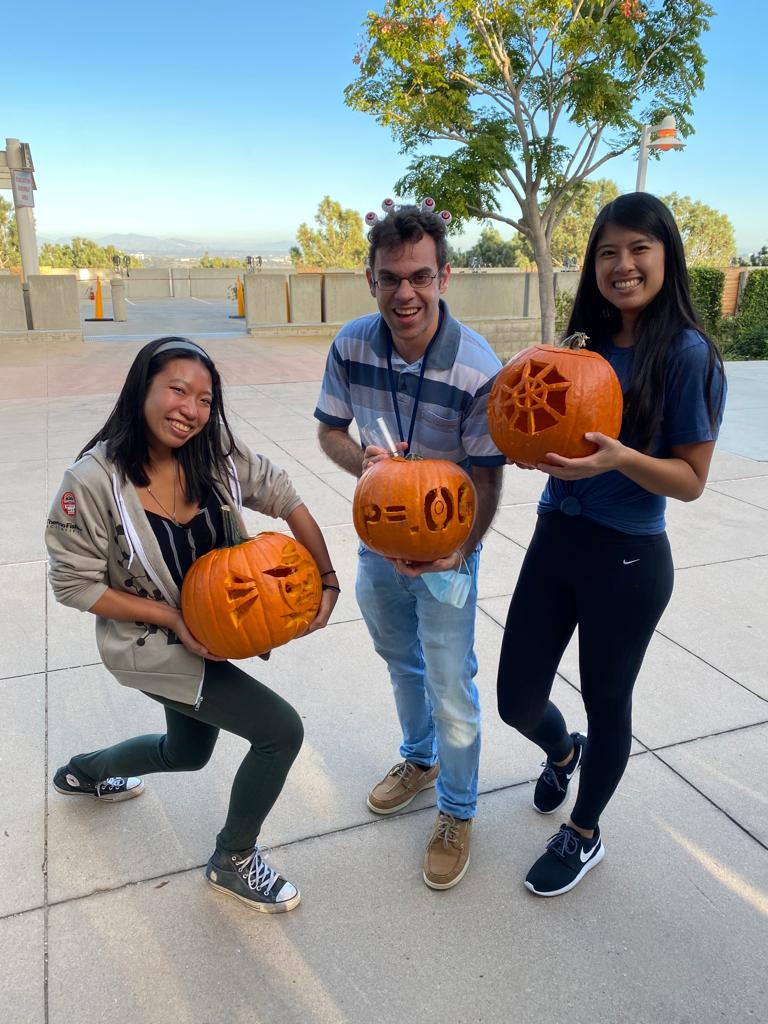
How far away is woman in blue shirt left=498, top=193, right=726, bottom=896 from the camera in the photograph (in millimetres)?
1895

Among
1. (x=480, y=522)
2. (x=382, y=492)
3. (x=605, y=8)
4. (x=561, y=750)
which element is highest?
(x=605, y=8)

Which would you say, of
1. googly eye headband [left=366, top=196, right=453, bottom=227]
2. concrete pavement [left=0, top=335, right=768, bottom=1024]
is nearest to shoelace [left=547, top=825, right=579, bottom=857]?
concrete pavement [left=0, top=335, right=768, bottom=1024]

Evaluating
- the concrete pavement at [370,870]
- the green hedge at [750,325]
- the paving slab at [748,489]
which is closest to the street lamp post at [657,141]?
the green hedge at [750,325]

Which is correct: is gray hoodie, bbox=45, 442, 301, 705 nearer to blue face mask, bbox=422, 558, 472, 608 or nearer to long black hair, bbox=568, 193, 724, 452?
blue face mask, bbox=422, 558, 472, 608

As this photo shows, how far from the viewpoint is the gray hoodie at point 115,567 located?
1916 millimetres

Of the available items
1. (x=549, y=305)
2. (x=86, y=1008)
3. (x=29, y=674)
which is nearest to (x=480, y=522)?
(x=86, y=1008)

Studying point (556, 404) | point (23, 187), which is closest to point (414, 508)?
point (556, 404)

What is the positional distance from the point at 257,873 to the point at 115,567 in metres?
1.06

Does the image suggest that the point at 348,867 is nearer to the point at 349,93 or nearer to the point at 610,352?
the point at 610,352

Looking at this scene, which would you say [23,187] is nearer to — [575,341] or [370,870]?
[575,341]

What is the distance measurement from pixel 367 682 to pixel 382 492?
168 cm

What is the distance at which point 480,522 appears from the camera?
A: 233 centimetres

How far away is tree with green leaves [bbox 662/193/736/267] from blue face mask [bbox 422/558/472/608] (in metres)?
56.7

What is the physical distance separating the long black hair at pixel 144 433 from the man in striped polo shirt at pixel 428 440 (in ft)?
1.61
